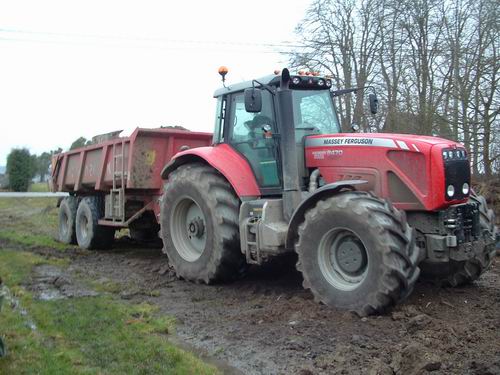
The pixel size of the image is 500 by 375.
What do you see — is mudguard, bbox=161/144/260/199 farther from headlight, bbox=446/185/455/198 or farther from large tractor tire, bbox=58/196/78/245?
large tractor tire, bbox=58/196/78/245

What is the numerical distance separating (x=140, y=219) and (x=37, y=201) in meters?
19.2

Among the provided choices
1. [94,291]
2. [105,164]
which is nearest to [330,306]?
[94,291]

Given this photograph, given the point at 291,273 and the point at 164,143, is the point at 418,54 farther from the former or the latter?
the point at 291,273

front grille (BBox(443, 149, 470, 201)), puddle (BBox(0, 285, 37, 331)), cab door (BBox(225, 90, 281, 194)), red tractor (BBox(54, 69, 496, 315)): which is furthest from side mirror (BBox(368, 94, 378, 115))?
puddle (BBox(0, 285, 37, 331))

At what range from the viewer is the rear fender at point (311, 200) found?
582 cm

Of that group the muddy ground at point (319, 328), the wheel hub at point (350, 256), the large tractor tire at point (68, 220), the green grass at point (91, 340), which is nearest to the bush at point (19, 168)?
the large tractor tire at point (68, 220)

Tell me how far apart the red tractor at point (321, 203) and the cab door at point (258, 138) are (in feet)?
0.05

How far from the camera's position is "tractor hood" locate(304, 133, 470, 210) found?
5684mm

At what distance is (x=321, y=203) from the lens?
5.83m

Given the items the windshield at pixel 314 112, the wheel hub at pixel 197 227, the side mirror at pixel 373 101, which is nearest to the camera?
the windshield at pixel 314 112

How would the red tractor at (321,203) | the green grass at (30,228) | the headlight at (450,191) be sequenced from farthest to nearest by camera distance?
the green grass at (30,228)
the headlight at (450,191)
the red tractor at (321,203)

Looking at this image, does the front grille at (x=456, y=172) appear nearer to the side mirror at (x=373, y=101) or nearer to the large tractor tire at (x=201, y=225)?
the side mirror at (x=373, y=101)

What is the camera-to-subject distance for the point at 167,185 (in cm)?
817

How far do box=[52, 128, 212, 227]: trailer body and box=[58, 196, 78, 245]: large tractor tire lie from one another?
1.25 metres
